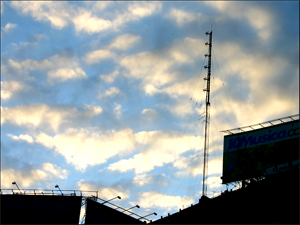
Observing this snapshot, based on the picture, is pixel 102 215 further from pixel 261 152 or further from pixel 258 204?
pixel 261 152

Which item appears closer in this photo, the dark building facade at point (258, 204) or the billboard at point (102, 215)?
the dark building facade at point (258, 204)

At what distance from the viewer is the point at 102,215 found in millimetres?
60094

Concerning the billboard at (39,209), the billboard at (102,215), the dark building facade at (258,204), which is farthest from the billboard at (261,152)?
the billboard at (39,209)

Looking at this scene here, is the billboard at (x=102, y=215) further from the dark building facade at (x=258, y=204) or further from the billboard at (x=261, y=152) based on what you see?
the billboard at (x=261, y=152)

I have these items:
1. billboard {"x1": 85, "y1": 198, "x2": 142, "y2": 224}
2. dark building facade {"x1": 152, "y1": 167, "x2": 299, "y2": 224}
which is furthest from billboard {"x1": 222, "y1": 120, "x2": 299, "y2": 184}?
billboard {"x1": 85, "y1": 198, "x2": 142, "y2": 224}

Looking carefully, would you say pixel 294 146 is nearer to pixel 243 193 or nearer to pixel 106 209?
pixel 243 193

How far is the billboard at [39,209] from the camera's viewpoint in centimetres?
Answer: 5938

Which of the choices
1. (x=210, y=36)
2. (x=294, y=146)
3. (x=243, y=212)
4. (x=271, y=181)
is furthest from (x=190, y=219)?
(x=210, y=36)

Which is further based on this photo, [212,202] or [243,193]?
[212,202]

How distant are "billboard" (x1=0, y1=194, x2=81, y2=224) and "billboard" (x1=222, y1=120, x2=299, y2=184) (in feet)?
69.7

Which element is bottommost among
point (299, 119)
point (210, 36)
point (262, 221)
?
point (262, 221)

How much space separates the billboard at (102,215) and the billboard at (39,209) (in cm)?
176

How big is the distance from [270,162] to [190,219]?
15.2m

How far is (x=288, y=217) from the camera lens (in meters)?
50.3
